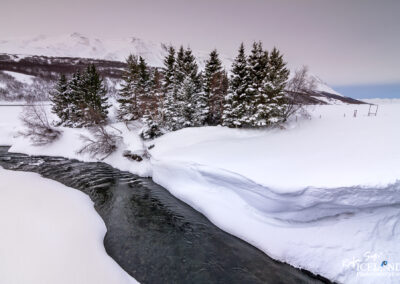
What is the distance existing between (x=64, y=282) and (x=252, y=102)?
679 inches

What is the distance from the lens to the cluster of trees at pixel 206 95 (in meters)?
17.3

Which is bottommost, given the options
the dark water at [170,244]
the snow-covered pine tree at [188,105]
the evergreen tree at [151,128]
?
the dark water at [170,244]

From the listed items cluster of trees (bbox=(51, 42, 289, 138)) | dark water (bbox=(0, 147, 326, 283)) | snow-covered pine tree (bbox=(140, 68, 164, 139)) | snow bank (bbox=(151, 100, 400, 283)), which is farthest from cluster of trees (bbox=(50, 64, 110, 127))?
snow bank (bbox=(151, 100, 400, 283))

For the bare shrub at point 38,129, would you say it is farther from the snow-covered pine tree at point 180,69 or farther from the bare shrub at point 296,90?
the bare shrub at point 296,90

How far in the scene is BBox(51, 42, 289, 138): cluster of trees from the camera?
17.3 meters

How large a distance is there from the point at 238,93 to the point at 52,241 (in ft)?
57.0

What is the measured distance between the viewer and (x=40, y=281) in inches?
183

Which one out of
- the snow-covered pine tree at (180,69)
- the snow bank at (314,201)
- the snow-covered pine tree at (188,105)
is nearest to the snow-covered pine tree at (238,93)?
the snow-covered pine tree at (188,105)

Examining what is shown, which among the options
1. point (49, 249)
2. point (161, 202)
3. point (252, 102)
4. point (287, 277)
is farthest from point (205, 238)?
point (252, 102)

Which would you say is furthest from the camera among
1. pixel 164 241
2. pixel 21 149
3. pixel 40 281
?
pixel 21 149

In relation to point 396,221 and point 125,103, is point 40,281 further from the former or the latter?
point 125,103

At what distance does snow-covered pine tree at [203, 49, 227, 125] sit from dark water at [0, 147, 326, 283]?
12521 mm

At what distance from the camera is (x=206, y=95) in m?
20.3

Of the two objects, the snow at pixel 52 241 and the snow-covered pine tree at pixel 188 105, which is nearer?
the snow at pixel 52 241
